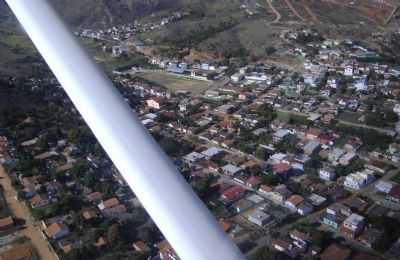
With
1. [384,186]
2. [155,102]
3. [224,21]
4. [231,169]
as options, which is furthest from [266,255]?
[224,21]

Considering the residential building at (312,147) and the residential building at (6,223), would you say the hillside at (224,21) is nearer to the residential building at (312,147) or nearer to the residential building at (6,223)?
the residential building at (312,147)

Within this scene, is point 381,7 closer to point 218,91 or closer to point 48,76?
point 218,91

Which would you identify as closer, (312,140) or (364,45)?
(312,140)

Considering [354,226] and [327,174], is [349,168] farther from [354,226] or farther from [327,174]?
[354,226]

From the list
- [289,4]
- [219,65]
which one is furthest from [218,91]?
[289,4]

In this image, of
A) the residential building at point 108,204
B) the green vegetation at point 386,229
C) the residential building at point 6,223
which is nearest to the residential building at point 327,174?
the green vegetation at point 386,229
